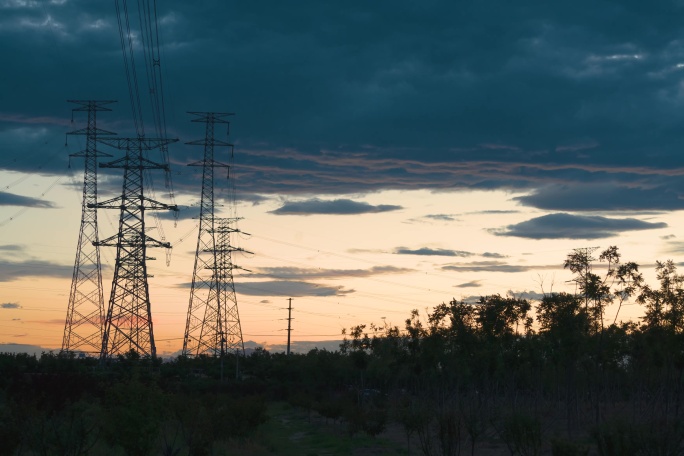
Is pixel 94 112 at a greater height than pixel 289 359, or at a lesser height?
greater

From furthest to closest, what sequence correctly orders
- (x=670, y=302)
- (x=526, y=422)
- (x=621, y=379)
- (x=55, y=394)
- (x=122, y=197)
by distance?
(x=621, y=379) → (x=122, y=197) → (x=670, y=302) → (x=55, y=394) → (x=526, y=422)

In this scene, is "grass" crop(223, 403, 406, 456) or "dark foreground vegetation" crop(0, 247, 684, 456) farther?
"grass" crop(223, 403, 406, 456)

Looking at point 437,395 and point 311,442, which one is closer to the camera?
point 311,442

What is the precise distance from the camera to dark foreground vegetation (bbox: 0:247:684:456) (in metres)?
26.9

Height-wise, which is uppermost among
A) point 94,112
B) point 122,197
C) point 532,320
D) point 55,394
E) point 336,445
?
point 94,112

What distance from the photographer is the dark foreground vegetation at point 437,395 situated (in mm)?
26859

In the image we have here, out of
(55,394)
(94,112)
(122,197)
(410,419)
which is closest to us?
(410,419)

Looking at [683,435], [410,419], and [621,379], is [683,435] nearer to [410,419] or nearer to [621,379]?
[410,419]

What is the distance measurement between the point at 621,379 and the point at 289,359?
41416mm

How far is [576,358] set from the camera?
5256 centimetres

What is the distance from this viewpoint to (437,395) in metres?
64.0

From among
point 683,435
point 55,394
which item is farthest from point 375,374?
point 683,435

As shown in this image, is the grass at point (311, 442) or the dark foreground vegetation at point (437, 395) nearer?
the dark foreground vegetation at point (437, 395)

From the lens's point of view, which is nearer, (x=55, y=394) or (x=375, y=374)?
(x=55, y=394)
